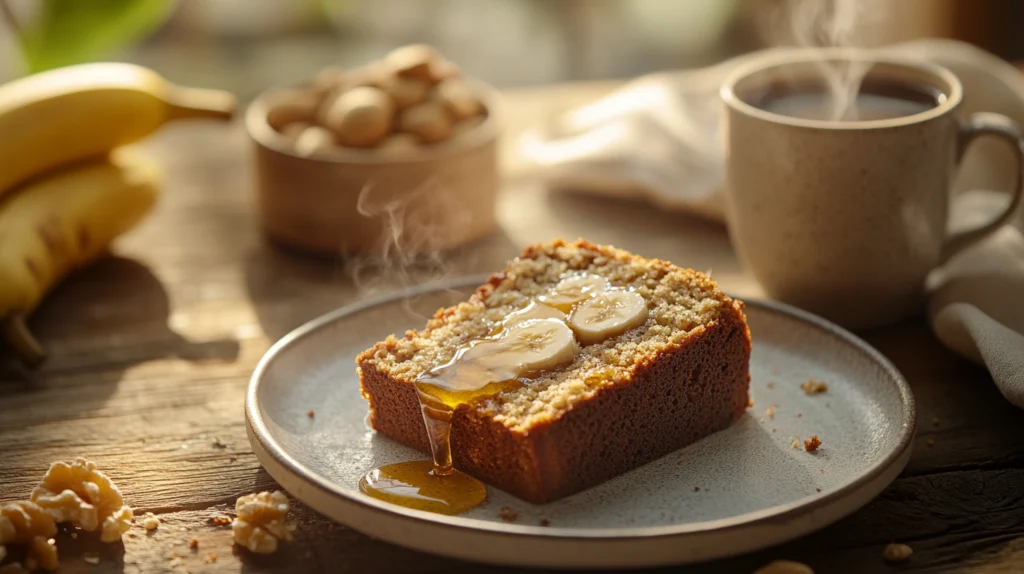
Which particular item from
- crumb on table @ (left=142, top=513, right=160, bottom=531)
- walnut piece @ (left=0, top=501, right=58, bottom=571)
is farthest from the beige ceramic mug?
walnut piece @ (left=0, top=501, right=58, bottom=571)

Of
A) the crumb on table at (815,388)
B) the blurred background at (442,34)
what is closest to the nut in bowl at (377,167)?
the crumb on table at (815,388)

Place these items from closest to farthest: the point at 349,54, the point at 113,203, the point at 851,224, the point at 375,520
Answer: the point at 375,520, the point at 851,224, the point at 113,203, the point at 349,54

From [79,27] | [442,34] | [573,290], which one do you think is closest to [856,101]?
[573,290]

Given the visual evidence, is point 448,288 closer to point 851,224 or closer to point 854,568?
point 851,224

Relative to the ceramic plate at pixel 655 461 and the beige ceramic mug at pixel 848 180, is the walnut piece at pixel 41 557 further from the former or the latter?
the beige ceramic mug at pixel 848 180

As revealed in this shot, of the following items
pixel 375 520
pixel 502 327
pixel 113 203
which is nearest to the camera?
pixel 375 520

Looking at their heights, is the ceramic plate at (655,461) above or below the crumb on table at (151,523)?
above

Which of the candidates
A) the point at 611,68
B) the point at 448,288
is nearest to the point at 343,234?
the point at 448,288
